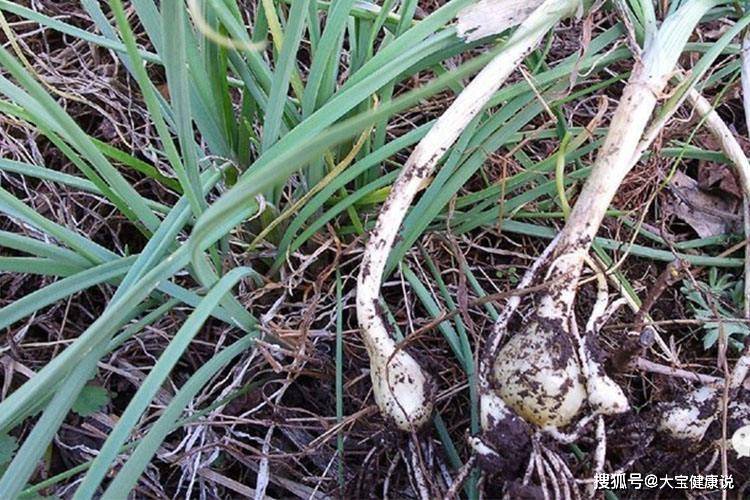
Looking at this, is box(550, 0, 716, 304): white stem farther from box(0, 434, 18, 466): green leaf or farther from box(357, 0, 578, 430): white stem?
box(0, 434, 18, 466): green leaf

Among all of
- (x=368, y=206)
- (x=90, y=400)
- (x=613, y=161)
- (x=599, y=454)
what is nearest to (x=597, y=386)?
(x=599, y=454)

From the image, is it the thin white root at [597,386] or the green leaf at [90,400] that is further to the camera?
the green leaf at [90,400]

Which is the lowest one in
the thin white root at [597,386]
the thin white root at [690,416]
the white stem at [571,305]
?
the thin white root at [690,416]

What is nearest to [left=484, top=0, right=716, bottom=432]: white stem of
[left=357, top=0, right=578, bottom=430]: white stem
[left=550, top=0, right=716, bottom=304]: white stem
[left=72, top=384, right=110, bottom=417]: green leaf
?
[left=550, top=0, right=716, bottom=304]: white stem

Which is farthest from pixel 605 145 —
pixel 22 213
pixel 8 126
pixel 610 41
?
pixel 8 126

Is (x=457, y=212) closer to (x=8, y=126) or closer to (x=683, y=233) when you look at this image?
(x=683, y=233)

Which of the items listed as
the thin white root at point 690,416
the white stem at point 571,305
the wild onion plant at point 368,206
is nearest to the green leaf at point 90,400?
the wild onion plant at point 368,206

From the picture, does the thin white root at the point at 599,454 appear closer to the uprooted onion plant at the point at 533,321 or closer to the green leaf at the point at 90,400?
the uprooted onion plant at the point at 533,321
